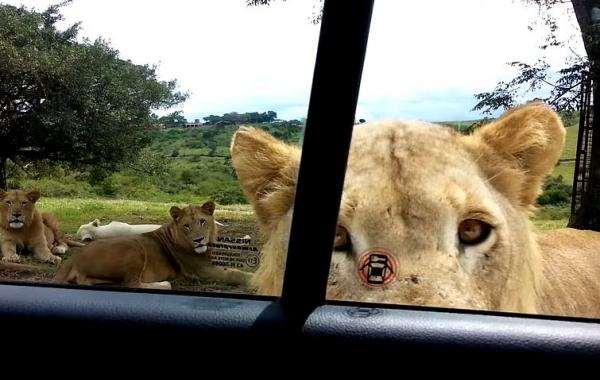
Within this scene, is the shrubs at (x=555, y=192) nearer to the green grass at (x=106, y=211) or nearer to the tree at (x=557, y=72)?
the tree at (x=557, y=72)

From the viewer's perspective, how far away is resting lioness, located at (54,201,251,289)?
2254mm

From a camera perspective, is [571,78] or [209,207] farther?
[209,207]

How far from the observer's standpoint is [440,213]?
203 cm

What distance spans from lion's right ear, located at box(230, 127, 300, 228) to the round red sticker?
0.27 meters

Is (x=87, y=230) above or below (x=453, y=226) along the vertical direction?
below

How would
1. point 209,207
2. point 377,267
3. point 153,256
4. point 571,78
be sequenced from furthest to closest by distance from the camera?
point 153,256 → point 209,207 → point 377,267 → point 571,78

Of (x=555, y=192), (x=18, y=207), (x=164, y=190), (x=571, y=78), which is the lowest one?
(x=18, y=207)

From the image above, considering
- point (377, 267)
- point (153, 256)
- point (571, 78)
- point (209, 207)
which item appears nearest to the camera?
point (571, 78)

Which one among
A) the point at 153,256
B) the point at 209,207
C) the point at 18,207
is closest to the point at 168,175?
the point at 209,207

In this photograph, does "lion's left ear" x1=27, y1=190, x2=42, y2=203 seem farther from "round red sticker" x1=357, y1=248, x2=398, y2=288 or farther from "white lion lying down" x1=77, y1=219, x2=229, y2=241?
"round red sticker" x1=357, y1=248, x2=398, y2=288

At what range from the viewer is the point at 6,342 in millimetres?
2180

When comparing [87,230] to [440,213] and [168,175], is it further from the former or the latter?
[440,213]

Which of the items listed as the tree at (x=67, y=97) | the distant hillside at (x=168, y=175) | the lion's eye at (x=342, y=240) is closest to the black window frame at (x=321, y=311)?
the lion's eye at (x=342, y=240)

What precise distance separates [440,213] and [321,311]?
39cm
